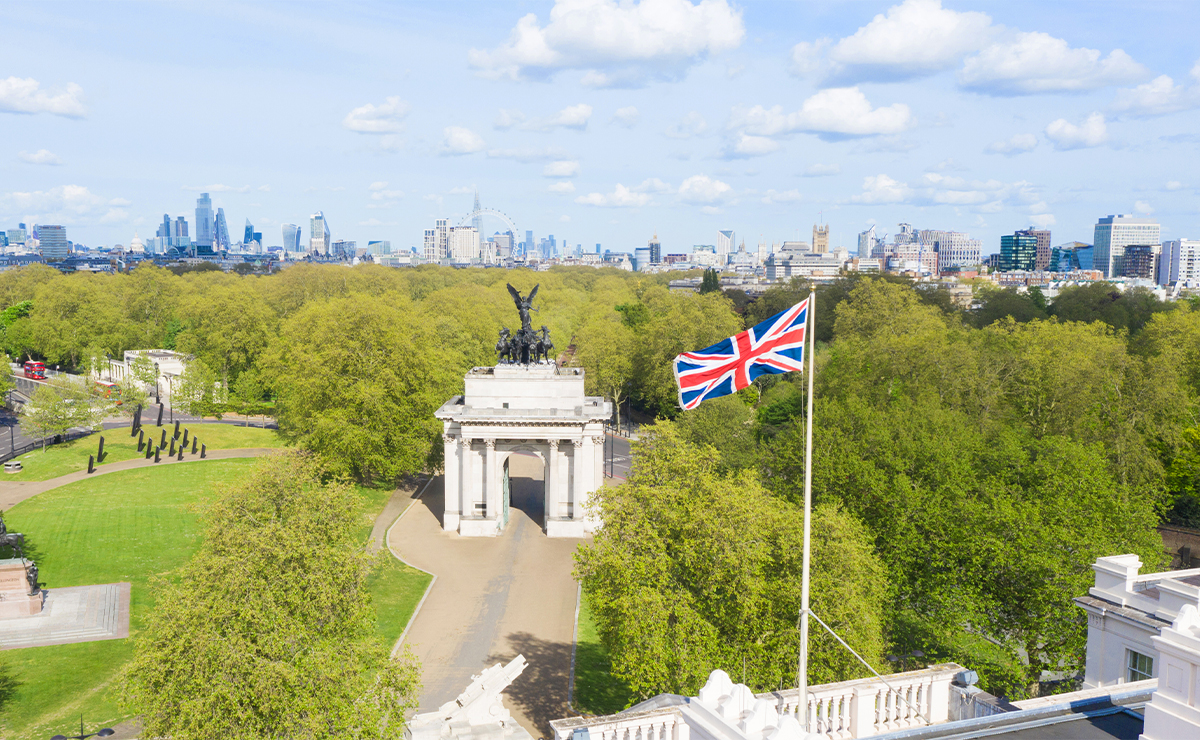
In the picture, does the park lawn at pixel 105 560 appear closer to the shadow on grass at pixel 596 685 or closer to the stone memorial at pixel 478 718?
the shadow on grass at pixel 596 685

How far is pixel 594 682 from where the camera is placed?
30.2 m

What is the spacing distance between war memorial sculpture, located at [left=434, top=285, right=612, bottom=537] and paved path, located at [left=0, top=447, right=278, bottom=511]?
11299 millimetres

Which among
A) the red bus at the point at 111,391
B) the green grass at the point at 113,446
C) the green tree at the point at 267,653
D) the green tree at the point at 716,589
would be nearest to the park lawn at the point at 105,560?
the green tree at the point at 267,653

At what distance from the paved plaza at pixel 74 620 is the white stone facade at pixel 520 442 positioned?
1721cm

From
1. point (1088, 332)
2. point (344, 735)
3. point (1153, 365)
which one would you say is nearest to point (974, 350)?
point (1088, 332)

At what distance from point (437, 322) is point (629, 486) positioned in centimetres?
5744

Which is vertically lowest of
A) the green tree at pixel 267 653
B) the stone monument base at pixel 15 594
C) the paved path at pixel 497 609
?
the paved path at pixel 497 609

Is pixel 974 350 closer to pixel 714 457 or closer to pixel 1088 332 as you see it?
pixel 1088 332

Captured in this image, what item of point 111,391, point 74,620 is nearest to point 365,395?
point 74,620

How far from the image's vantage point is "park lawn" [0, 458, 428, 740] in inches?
1071

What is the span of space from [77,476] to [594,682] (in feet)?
143

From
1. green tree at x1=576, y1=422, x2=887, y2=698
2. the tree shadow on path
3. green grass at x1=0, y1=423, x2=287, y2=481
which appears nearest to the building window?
green tree at x1=576, y1=422, x2=887, y2=698

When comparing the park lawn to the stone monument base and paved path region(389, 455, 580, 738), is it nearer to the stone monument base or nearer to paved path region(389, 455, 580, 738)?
paved path region(389, 455, 580, 738)

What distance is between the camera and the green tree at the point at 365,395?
53.6 meters
